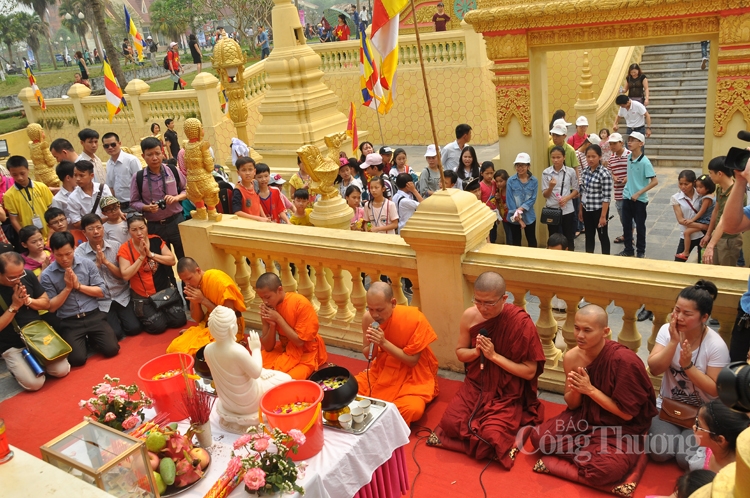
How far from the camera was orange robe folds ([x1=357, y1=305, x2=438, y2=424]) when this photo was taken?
16.1 ft

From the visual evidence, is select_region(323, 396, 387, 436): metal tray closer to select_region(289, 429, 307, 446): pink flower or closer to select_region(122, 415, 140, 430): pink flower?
select_region(289, 429, 307, 446): pink flower

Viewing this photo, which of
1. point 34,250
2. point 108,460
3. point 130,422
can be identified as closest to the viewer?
point 108,460

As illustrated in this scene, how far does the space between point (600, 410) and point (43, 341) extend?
4.98 metres

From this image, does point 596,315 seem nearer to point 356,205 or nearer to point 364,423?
point 364,423

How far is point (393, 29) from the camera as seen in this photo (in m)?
5.48

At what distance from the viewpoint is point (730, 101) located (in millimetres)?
8383

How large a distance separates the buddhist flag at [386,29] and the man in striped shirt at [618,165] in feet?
15.1

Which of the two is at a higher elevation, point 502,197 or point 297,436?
point 297,436

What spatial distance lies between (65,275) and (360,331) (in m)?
2.92

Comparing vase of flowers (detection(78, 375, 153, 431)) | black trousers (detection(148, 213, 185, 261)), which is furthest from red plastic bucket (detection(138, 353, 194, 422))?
black trousers (detection(148, 213, 185, 261))

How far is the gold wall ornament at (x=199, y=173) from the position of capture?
6410 mm

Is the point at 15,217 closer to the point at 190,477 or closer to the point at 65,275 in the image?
the point at 65,275

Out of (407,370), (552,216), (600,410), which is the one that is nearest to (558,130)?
(552,216)

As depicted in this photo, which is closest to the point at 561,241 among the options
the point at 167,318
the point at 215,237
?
the point at 215,237
